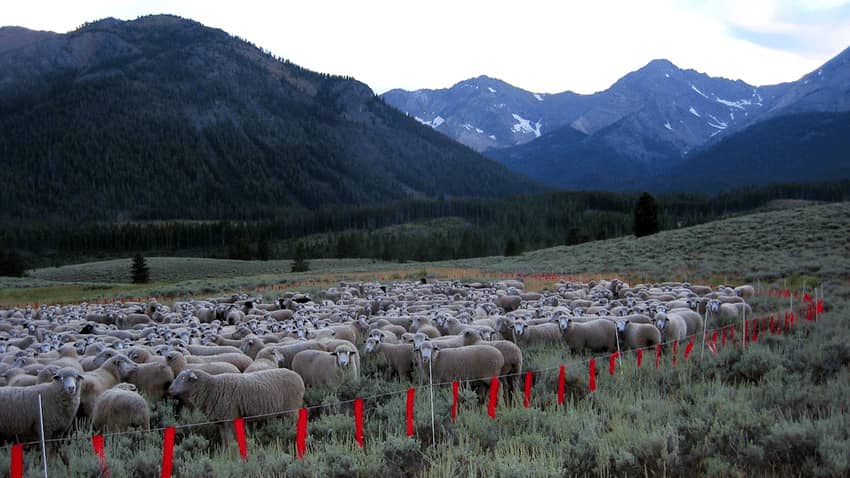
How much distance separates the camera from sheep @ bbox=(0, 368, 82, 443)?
8.47m

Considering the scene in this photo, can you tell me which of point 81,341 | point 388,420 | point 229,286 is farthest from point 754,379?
point 229,286

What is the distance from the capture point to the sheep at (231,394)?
8.98 metres

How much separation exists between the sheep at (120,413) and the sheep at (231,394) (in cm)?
53

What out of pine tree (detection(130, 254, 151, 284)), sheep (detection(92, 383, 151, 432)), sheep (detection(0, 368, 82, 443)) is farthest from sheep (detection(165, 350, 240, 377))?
pine tree (detection(130, 254, 151, 284))

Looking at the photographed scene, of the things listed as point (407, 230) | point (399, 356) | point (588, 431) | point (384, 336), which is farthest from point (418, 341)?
point (407, 230)

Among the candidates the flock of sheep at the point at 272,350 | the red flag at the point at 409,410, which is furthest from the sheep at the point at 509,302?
the red flag at the point at 409,410

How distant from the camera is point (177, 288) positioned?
139 feet

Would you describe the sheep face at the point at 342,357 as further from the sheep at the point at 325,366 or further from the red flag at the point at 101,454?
the red flag at the point at 101,454

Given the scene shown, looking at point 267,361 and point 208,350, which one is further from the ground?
point 267,361

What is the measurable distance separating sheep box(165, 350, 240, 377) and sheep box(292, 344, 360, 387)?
1.30 m

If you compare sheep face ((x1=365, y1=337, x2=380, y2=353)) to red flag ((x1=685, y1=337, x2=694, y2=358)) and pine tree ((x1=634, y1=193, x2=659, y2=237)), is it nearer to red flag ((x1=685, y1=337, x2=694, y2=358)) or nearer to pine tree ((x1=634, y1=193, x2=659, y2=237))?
red flag ((x1=685, y1=337, x2=694, y2=358))

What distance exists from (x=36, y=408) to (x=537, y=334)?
10.8 metres

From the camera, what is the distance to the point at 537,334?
14.8m

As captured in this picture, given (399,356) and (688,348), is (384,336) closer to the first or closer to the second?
(399,356)
